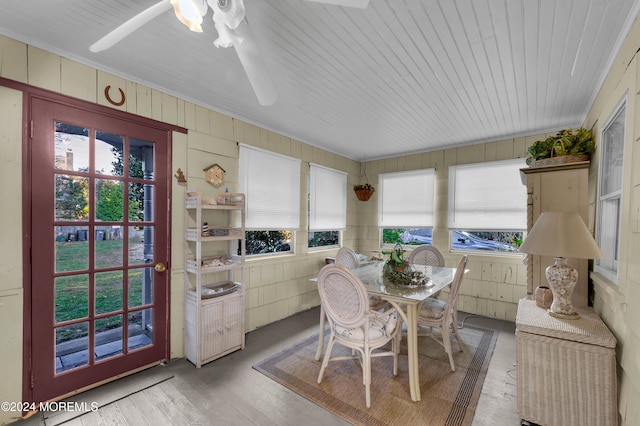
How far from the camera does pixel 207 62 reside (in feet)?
6.98

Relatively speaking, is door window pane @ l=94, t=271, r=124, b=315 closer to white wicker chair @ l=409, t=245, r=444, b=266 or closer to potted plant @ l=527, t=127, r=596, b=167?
white wicker chair @ l=409, t=245, r=444, b=266

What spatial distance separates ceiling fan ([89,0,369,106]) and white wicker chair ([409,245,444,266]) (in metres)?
2.96

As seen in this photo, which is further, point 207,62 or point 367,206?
A: point 367,206

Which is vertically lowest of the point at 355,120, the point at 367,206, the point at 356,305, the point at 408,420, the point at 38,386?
the point at 408,420

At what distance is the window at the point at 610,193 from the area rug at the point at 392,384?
1384 mm

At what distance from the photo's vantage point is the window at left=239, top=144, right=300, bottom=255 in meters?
3.39

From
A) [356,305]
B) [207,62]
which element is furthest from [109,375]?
[207,62]

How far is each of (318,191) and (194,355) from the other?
2784mm

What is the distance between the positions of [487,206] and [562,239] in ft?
7.71

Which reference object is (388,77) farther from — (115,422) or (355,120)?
(115,422)

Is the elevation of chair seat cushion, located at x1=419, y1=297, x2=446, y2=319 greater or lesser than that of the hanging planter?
lesser

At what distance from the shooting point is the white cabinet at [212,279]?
8.64 ft

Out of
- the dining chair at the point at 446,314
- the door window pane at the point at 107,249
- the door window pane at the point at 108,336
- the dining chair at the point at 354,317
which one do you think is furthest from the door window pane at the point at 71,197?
the dining chair at the point at 446,314

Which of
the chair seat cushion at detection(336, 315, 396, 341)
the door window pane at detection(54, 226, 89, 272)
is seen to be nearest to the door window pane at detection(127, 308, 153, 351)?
the door window pane at detection(54, 226, 89, 272)
